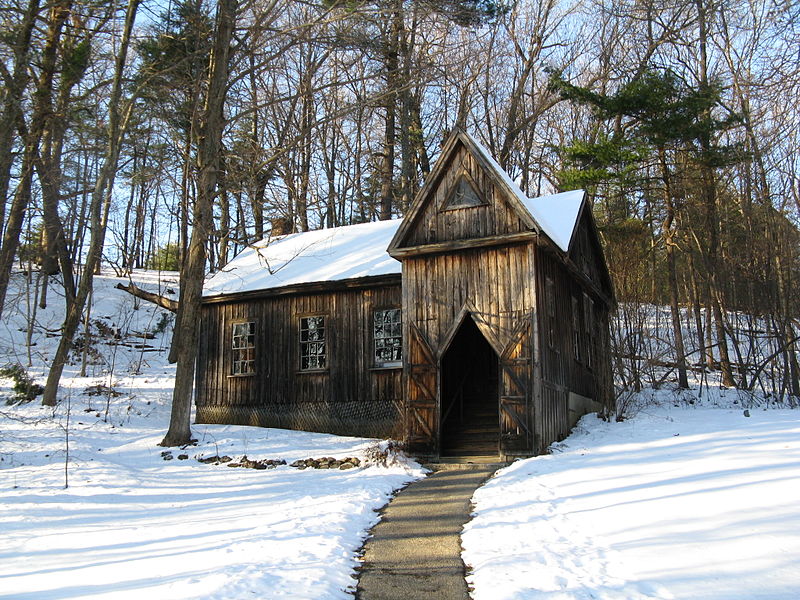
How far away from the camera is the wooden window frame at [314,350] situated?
18062 mm

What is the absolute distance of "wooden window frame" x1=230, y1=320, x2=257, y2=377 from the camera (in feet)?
62.8

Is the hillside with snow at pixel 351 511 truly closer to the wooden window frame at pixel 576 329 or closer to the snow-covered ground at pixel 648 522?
the snow-covered ground at pixel 648 522

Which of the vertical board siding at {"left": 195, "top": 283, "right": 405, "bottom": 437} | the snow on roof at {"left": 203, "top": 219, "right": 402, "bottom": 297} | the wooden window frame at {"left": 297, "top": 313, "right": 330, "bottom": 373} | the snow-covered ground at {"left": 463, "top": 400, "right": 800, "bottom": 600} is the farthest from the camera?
the snow on roof at {"left": 203, "top": 219, "right": 402, "bottom": 297}

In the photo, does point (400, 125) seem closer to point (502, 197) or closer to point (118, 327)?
point (118, 327)

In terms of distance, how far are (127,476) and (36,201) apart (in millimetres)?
10782

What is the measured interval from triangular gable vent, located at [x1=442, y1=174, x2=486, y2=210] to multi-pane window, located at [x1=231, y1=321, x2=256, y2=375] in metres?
7.66

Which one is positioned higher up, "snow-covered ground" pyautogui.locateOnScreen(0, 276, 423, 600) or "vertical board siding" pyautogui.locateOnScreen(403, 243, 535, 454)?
"vertical board siding" pyautogui.locateOnScreen(403, 243, 535, 454)

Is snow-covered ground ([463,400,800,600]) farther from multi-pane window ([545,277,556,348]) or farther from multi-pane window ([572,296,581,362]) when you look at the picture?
multi-pane window ([572,296,581,362])

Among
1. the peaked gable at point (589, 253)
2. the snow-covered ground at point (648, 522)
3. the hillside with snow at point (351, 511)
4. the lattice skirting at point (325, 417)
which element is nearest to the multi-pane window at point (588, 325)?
the peaked gable at point (589, 253)

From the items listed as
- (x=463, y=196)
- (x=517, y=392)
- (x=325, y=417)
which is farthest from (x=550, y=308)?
(x=325, y=417)

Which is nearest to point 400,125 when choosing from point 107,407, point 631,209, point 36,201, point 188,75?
Result: point 631,209

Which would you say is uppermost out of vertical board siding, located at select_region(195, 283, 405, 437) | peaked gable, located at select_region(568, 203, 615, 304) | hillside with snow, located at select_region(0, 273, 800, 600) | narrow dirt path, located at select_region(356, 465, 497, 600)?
peaked gable, located at select_region(568, 203, 615, 304)

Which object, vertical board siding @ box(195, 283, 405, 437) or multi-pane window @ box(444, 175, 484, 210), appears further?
vertical board siding @ box(195, 283, 405, 437)

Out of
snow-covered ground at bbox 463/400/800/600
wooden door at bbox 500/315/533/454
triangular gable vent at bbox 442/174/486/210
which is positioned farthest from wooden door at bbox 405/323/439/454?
triangular gable vent at bbox 442/174/486/210
